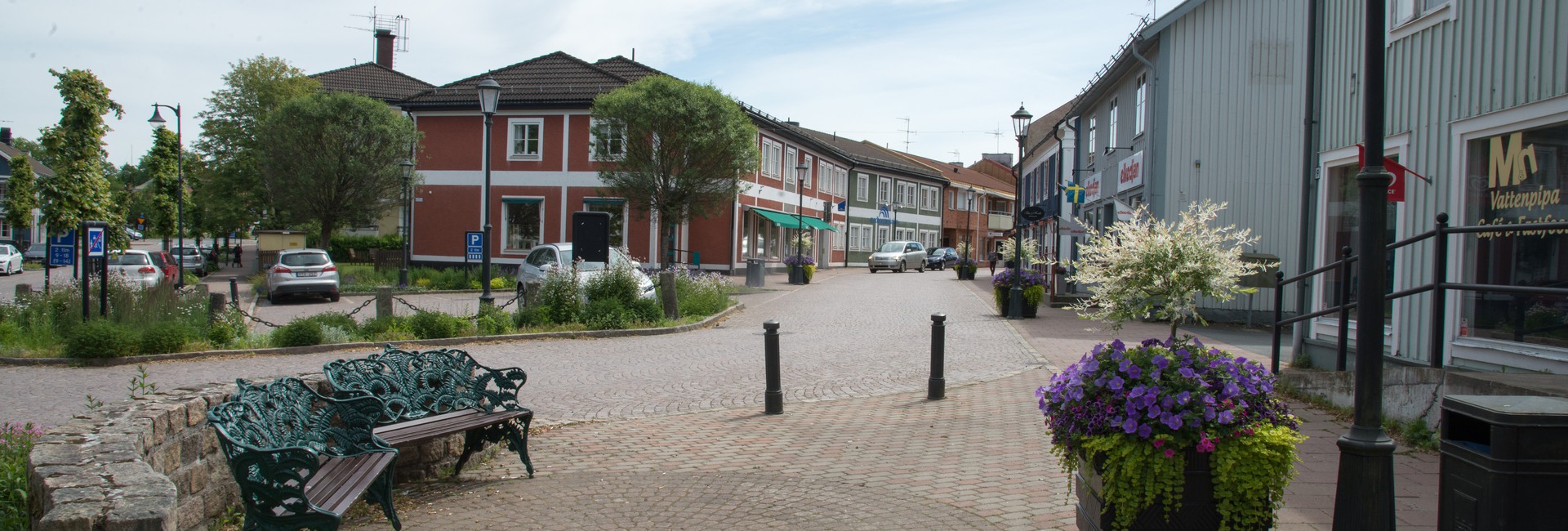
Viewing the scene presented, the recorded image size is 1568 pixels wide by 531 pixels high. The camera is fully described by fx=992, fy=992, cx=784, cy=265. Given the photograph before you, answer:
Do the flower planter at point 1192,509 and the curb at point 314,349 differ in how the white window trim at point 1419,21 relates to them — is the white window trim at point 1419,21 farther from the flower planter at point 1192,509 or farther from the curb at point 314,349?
the curb at point 314,349

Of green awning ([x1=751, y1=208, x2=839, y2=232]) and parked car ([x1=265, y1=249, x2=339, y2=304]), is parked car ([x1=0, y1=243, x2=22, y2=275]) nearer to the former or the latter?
parked car ([x1=265, y1=249, x2=339, y2=304])

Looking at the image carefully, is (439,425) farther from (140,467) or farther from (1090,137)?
(1090,137)

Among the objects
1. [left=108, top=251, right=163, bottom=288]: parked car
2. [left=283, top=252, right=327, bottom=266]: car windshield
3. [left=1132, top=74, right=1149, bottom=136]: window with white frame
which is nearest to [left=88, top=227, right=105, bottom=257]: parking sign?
[left=283, top=252, right=327, bottom=266]: car windshield

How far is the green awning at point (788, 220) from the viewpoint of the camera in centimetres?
3791

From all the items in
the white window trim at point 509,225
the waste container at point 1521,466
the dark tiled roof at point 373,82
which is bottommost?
the waste container at point 1521,466

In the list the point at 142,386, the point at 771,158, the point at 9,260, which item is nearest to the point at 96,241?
the point at 142,386

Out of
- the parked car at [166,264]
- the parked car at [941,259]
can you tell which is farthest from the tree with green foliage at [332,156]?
the parked car at [941,259]

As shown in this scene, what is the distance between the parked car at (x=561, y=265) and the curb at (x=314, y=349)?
135cm

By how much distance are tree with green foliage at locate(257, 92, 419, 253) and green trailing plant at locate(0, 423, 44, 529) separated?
94.0 ft

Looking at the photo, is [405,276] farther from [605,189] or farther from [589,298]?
[589,298]

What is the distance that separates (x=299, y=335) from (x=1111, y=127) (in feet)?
63.3

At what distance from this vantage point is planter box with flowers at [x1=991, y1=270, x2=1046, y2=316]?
18.9m

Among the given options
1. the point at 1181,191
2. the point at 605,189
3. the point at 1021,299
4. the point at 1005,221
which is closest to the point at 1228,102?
the point at 1181,191

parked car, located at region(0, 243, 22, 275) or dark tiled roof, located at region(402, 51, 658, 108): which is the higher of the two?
dark tiled roof, located at region(402, 51, 658, 108)
